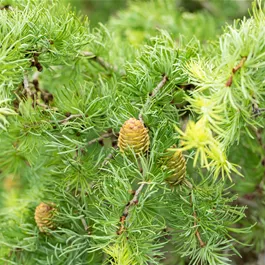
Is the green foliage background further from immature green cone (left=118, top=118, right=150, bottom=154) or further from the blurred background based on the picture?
the blurred background

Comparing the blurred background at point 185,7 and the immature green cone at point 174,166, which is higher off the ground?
the immature green cone at point 174,166

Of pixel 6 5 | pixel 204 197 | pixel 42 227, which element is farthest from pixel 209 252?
pixel 6 5

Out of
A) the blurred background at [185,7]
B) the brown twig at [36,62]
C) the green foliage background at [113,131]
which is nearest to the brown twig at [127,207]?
the green foliage background at [113,131]

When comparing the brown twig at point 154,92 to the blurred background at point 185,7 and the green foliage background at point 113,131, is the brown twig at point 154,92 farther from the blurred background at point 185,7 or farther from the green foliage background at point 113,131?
the blurred background at point 185,7

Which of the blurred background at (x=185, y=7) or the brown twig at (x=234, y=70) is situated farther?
the blurred background at (x=185, y=7)

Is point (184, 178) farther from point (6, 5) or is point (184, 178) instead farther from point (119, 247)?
point (6, 5)

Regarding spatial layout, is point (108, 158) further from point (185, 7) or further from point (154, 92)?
point (185, 7)

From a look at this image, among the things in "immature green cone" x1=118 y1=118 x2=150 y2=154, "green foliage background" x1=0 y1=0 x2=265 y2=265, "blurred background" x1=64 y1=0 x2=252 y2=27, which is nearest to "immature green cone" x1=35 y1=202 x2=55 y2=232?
"green foliage background" x1=0 y1=0 x2=265 y2=265

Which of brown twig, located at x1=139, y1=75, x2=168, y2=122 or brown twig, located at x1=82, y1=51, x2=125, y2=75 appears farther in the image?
brown twig, located at x1=82, y1=51, x2=125, y2=75
